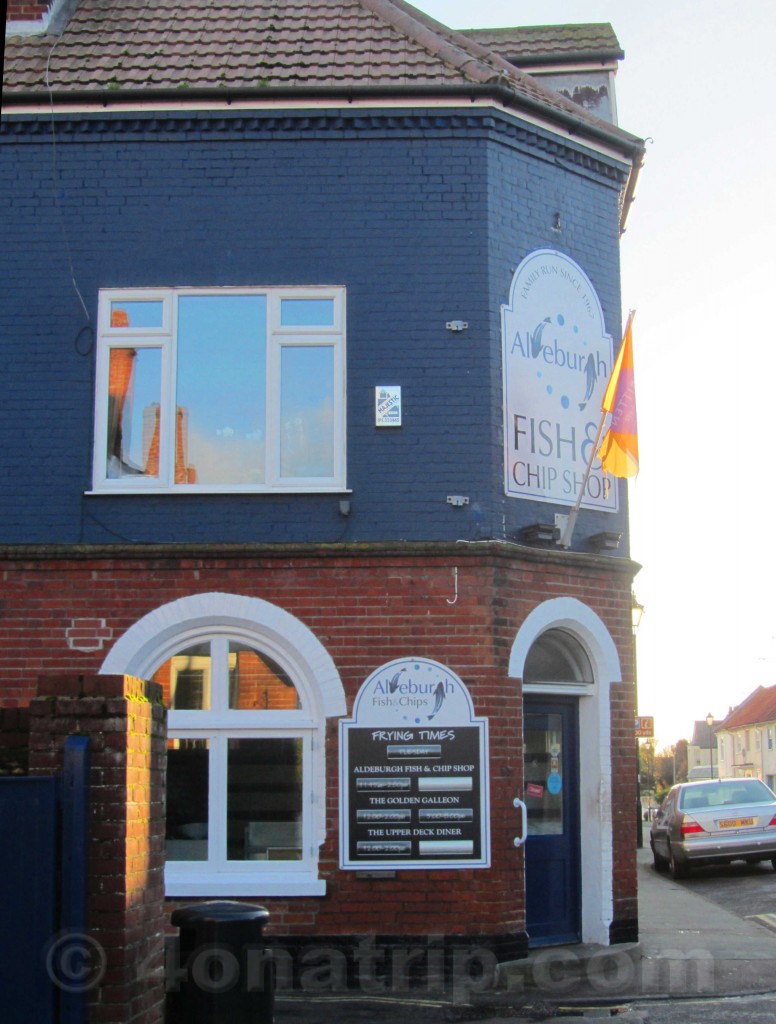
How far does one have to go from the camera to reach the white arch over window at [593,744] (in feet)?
40.1

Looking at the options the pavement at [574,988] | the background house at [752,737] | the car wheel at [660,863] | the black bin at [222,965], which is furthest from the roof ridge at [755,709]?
the black bin at [222,965]

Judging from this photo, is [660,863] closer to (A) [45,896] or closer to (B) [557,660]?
(B) [557,660]

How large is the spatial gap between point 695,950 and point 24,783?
8.38 m

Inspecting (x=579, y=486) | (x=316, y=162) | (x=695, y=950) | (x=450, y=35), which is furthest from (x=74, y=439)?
(x=695, y=950)

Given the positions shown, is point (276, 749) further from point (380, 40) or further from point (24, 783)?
point (380, 40)

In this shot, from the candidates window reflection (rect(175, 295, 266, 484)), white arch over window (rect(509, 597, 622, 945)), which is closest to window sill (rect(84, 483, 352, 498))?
window reflection (rect(175, 295, 266, 484))

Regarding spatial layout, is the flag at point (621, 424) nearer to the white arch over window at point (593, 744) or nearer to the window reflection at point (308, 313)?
the white arch over window at point (593, 744)

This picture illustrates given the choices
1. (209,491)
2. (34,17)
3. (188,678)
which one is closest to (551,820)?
(188,678)

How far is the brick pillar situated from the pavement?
11.7 ft

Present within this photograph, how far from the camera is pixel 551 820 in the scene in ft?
40.7

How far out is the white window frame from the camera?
1184cm

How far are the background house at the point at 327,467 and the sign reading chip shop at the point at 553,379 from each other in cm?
3

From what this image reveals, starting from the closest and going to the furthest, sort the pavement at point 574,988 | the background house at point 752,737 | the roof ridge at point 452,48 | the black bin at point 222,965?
the black bin at point 222,965 → the pavement at point 574,988 → the roof ridge at point 452,48 → the background house at point 752,737

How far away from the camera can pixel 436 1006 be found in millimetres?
10195
